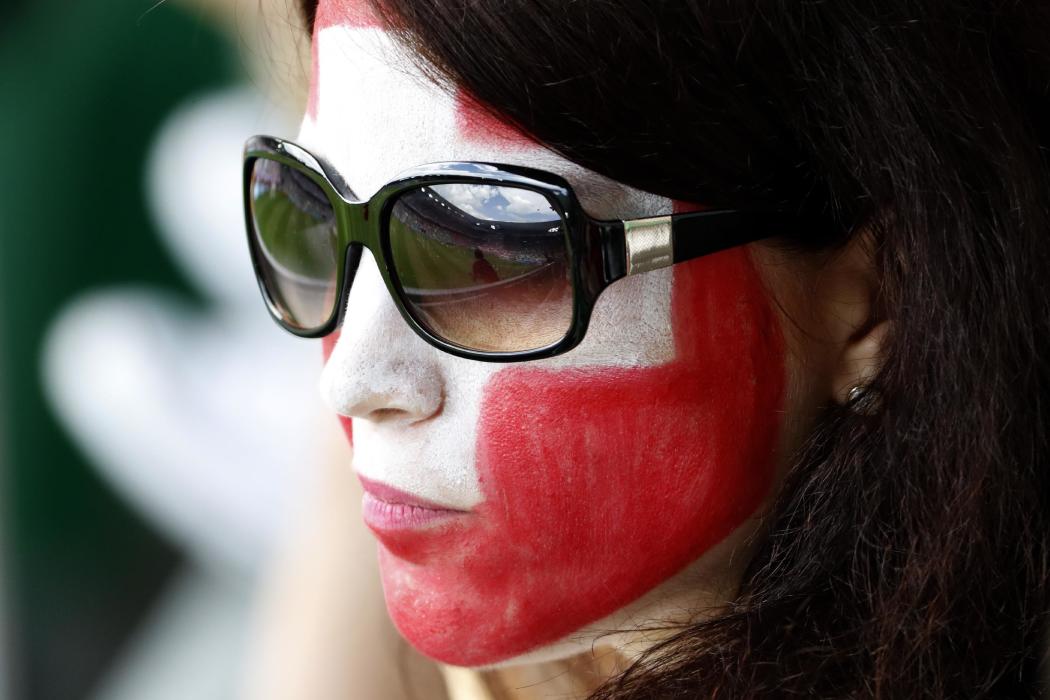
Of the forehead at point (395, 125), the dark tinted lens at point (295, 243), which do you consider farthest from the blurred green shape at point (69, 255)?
the forehead at point (395, 125)

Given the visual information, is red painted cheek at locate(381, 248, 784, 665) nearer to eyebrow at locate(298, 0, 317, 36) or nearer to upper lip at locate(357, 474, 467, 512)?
upper lip at locate(357, 474, 467, 512)

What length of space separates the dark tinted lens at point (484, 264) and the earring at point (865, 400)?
0.85 ft

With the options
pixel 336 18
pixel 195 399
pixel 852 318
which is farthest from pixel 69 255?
pixel 852 318

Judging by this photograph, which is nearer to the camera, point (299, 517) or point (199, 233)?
point (299, 517)

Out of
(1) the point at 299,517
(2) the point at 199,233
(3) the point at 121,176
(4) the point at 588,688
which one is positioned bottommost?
(4) the point at 588,688

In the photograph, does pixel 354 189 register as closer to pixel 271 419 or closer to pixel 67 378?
A: pixel 271 419

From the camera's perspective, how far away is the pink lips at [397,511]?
3.10 feet

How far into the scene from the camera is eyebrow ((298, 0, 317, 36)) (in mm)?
1149

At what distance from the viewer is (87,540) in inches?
105

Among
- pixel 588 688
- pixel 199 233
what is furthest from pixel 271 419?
pixel 588 688

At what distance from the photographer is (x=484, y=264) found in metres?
0.86

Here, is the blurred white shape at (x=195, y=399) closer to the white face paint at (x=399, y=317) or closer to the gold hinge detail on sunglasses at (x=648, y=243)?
the white face paint at (x=399, y=317)

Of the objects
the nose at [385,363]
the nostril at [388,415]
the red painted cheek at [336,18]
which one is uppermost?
the red painted cheek at [336,18]

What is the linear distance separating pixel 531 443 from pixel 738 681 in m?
0.26
